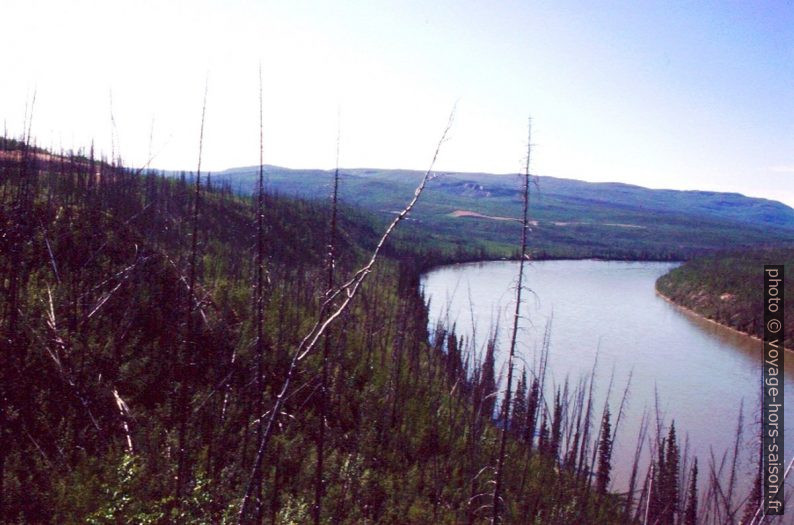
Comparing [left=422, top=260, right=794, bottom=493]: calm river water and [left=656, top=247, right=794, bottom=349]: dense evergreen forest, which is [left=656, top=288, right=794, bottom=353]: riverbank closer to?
[left=656, top=247, right=794, bottom=349]: dense evergreen forest

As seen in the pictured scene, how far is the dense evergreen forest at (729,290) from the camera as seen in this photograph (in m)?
52.2

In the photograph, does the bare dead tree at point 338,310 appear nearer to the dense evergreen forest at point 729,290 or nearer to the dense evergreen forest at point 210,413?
the dense evergreen forest at point 210,413

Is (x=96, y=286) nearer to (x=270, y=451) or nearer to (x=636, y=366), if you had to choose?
(x=270, y=451)

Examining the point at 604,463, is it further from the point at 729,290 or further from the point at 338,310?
the point at 729,290

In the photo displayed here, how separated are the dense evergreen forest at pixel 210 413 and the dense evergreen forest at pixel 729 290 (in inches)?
1263

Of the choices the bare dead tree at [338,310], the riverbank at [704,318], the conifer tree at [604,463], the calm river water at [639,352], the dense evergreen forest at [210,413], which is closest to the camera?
the bare dead tree at [338,310]

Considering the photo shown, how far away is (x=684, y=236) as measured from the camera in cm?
17425

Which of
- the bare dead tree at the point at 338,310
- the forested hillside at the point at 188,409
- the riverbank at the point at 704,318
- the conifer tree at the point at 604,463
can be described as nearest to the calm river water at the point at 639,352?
the riverbank at the point at 704,318

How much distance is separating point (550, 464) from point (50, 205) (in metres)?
21.9

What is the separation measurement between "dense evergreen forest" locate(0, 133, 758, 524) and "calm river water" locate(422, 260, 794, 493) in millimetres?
2607

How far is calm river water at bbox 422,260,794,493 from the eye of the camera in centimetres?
2744

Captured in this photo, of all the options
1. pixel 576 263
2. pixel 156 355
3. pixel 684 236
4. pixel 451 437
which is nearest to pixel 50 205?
pixel 156 355

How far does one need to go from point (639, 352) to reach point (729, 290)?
94.2 ft

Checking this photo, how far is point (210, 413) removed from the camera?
1650cm
